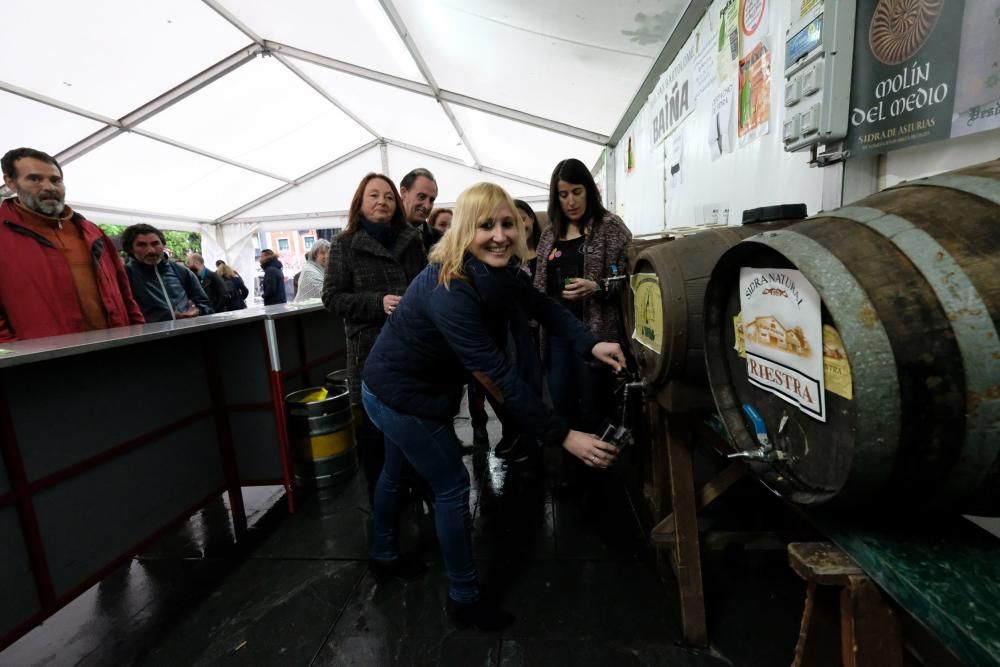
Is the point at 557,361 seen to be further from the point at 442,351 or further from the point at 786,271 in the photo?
the point at 786,271

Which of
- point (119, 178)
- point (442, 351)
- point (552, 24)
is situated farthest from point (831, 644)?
point (119, 178)

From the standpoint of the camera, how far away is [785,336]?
2.74 ft

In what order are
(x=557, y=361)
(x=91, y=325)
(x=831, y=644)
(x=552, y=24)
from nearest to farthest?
(x=831, y=644) < (x=557, y=361) < (x=91, y=325) < (x=552, y=24)

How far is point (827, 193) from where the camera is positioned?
1652mm

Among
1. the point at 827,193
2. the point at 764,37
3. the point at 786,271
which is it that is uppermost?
the point at 764,37

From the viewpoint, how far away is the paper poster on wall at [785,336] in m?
0.77

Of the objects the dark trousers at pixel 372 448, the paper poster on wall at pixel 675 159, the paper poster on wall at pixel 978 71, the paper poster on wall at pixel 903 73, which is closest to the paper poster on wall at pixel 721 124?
the paper poster on wall at pixel 675 159

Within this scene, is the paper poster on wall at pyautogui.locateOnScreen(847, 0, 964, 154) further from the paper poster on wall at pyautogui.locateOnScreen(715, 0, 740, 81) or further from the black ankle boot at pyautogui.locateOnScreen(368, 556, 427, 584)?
the black ankle boot at pyautogui.locateOnScreen(368, 556, 427, 584)

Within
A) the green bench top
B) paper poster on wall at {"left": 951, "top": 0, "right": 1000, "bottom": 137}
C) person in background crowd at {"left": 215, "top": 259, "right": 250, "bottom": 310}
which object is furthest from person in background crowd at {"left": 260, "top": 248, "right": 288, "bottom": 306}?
the green bench top

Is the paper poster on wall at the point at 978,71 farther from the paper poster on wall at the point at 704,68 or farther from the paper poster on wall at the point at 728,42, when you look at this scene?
the paper poster on wall at the point at 704,68

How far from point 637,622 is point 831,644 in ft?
3.22

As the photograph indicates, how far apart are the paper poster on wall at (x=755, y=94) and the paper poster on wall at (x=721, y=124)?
12 centimetres

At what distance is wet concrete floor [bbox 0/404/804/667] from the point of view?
162 cm

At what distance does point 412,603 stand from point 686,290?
161cm
